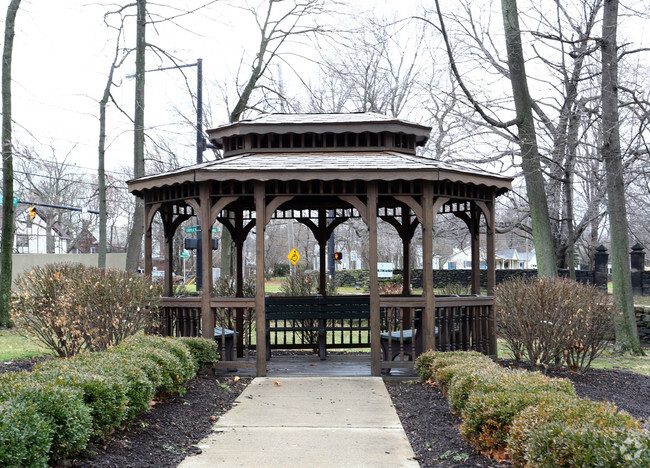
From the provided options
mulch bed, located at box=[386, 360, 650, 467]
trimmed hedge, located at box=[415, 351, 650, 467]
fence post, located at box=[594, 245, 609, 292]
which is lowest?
mulch bed, located at box=[386, 360, 650, 467]

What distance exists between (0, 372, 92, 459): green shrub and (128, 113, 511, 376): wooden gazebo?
172 inches

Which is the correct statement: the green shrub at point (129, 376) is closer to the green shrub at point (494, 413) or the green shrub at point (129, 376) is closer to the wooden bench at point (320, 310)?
the green shrub at point (494, 413)

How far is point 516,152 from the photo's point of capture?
57.3ft

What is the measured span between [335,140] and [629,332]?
7.48 meters

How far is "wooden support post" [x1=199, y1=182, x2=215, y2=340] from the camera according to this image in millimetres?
8523

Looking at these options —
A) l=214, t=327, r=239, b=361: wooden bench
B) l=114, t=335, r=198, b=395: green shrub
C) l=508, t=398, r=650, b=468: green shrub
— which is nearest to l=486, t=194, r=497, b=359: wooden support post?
l=214, t=327, r=239, b=361: wooden bench

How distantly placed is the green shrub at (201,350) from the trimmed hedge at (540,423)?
347cm

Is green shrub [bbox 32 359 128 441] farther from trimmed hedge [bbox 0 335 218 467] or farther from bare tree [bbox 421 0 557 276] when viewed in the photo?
bare tree [bbox 421 0 557 276]

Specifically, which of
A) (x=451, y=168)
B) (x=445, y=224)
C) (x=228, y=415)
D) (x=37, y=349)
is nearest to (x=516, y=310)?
(x=451, y=168)

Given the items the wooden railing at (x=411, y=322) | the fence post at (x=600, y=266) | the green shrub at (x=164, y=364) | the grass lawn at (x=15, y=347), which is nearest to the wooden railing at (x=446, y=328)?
the wooden railing at (x=411, y=322)

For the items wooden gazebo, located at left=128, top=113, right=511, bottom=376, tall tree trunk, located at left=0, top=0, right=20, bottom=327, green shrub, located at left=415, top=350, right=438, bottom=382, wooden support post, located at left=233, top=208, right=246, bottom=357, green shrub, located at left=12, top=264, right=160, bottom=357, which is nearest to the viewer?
green shrub, located at left=415, top=350, right=438, bottom=382

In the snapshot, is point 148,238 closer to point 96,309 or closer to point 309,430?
point 96,309

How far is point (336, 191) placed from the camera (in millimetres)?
8859

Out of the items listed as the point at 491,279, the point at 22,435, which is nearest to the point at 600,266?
the point at 491,279
